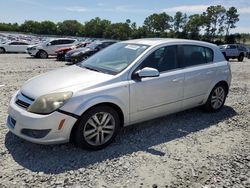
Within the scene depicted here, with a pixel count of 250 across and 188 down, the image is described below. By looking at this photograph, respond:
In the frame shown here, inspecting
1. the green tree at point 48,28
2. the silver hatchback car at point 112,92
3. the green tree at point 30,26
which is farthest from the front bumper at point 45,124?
the green tree at point 30,26

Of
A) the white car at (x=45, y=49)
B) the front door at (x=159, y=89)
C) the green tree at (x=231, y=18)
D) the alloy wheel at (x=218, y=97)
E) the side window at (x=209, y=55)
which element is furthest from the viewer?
the green tree at (x=231, y=18)

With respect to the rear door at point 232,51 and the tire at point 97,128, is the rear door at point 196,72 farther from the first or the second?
the rear door at point 232,51

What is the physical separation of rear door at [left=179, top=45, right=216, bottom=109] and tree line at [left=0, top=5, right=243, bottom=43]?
65.5 m

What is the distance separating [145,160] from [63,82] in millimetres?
1613

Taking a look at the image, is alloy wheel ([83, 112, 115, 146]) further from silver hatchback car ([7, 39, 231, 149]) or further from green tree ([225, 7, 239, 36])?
green tree ([225, 7, 239, 36])

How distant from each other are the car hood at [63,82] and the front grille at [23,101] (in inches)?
2.0

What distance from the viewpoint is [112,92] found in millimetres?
4035

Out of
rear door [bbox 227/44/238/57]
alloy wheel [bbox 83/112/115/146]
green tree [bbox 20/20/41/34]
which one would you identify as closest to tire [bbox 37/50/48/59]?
rear door [bbox 227/44/238/57]

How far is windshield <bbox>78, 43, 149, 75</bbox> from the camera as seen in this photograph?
4480mm

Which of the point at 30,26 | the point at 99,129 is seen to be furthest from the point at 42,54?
the point at 30,26

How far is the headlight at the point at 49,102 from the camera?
366cm

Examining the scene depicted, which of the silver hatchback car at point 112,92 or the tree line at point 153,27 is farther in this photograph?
the tree line at point 153,27

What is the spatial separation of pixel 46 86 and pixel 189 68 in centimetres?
264

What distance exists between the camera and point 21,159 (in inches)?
148
